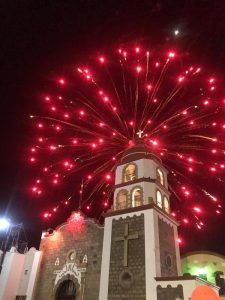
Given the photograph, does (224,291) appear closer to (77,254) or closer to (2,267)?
(77,254)

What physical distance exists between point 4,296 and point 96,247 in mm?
9937

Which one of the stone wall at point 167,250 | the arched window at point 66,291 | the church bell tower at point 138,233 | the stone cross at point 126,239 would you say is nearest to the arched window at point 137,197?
the church bell tower at point 138,233

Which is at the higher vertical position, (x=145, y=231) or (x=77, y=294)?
(x=145, y=231)

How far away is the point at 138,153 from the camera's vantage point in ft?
75.7

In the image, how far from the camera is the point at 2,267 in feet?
86.7

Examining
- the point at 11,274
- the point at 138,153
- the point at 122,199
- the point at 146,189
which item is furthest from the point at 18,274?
the point at 138,153

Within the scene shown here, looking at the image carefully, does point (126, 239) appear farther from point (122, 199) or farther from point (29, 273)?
point (29, 273)

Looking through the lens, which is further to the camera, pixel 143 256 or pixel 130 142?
pixel 130 142

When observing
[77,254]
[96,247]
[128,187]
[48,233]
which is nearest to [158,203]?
[128,187]

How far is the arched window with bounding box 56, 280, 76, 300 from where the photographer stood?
70.0 ft

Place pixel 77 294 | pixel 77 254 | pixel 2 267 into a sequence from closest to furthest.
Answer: pixel 77 294 → pixel 77 254 → pixel 2 267

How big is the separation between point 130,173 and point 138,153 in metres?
1.82

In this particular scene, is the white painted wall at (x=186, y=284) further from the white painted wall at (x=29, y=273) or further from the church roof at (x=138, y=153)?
the white painted wall at (x=29, y=273)

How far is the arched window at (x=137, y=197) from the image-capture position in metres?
20.5
